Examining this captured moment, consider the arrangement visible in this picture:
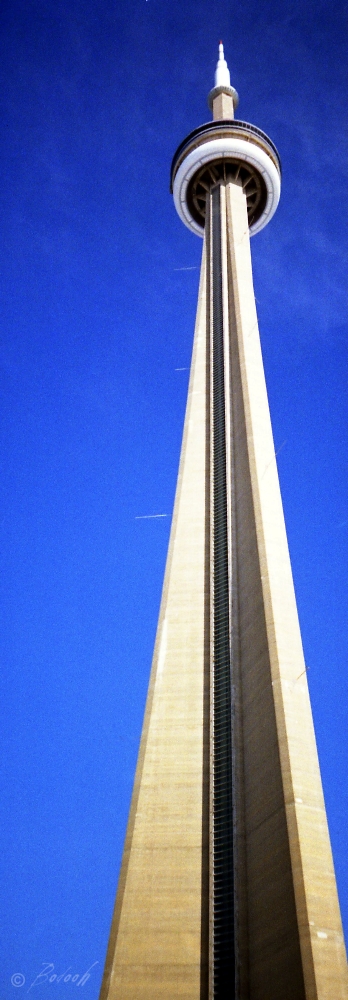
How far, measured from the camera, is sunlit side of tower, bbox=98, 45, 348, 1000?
947 centimetres

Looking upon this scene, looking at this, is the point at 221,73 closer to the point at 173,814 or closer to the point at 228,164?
the point at 228,164

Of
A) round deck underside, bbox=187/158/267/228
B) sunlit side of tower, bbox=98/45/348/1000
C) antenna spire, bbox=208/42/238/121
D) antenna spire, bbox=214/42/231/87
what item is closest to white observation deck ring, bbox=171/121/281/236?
round deck underside, bbox=187/158/267/228

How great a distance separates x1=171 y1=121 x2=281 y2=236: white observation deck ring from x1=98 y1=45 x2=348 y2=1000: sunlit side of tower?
954 cm

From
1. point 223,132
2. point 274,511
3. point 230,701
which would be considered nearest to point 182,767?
point 230,701

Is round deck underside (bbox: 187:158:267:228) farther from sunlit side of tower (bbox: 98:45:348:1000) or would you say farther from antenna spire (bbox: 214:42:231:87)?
sunlit side of tower (bbox: 98:45:348:1000)

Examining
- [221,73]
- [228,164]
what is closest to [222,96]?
[221,73]

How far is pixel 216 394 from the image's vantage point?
19.2 m

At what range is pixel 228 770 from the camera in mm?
12234

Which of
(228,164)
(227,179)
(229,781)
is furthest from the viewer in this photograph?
(227,179)

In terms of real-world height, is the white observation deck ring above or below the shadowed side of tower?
above

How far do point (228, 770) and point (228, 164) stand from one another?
19.7 m

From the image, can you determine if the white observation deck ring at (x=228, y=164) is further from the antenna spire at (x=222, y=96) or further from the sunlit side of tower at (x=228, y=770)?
the sunlit side of tower at (x=228, y=770)

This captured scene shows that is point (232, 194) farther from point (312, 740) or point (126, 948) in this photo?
point (126, 948)

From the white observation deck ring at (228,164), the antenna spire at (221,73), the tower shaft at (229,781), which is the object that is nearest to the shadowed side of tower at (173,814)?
the tower shaft at (229,781)
